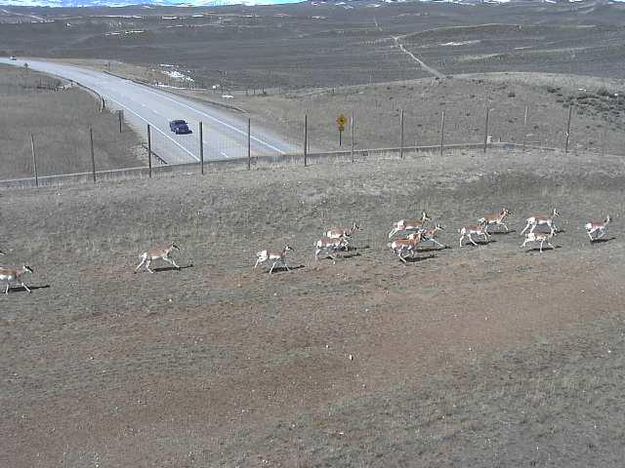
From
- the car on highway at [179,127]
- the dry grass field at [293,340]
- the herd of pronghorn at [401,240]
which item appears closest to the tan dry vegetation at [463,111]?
the car on highway at [179,127]

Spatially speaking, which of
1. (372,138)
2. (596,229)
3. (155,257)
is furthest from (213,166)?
(596,229)

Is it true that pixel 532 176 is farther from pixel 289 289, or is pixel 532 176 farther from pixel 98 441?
pixel 98 441

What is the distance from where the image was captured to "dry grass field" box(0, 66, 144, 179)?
3666cm

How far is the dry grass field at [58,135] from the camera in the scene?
3666 cm

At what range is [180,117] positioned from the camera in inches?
2168

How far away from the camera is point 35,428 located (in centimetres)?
1248

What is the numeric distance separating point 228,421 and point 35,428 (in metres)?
3.37

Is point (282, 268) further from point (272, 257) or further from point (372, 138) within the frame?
point (372, 138)

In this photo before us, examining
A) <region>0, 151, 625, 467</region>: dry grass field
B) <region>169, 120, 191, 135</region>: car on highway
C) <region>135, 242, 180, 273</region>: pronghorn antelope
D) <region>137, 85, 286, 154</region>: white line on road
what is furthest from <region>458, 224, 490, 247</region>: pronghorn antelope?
<region>169, 120, 191, 135</region>: car on highway

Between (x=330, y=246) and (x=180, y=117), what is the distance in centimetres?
3636

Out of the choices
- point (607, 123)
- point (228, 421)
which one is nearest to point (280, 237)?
point (228, 421)

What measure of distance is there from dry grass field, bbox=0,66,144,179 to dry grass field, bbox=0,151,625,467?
10.9 meters

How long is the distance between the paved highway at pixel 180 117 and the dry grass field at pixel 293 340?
1424cm

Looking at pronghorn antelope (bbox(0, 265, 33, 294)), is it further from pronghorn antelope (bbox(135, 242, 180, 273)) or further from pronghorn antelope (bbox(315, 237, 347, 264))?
pronghorn antelope (bbox(315, 237, 347, 264))
